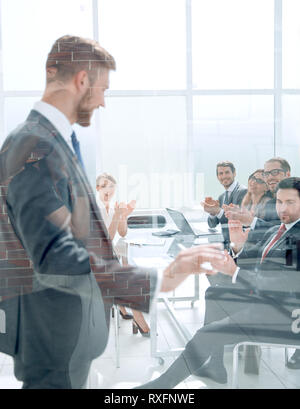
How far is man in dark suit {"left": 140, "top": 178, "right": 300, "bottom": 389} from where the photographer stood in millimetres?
1593

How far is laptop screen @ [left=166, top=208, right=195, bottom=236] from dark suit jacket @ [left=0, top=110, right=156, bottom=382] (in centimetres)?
21

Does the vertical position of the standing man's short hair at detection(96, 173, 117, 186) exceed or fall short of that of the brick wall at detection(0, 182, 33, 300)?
it exceeds it

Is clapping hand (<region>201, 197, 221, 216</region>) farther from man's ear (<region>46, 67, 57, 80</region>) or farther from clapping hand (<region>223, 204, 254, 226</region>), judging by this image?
man's ear (<region>46, 67, 57, 80</region>)

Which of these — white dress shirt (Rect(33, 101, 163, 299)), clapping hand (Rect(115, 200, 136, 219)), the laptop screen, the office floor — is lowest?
the office floor

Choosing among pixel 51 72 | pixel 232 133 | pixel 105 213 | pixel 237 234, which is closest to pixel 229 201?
pixel 237 234

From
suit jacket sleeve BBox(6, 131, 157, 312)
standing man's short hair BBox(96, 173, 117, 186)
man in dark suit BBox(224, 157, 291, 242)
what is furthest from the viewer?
man in dark suit BBox(224, 157, 291, 242)

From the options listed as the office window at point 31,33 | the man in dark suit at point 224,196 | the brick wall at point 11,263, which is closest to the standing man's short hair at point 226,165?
the man in dark suit at point 224,196

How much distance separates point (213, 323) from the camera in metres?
1.67

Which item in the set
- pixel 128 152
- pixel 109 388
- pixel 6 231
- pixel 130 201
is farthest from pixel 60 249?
pixel 109 388

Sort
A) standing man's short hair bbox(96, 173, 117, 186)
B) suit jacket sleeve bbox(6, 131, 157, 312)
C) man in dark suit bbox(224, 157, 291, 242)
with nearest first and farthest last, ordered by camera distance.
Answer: suit jacket sleeve bbox(6, 131, 157, 312), standing man's short hair bbox(96, 173, 117, 186), man in dark suit bbox(224, 157, 291, 242)

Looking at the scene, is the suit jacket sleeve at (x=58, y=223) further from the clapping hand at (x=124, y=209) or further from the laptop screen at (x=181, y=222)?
the laptop screen at (x=181, y=222)

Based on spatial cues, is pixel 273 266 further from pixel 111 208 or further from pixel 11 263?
pixel 11 263

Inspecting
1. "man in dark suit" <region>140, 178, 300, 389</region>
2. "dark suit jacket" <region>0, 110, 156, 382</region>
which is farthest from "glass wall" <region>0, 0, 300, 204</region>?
"man in dark suit" <region>140, 178, 300, 389</region>

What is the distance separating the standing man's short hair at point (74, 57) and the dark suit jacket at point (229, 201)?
689 millimetres
